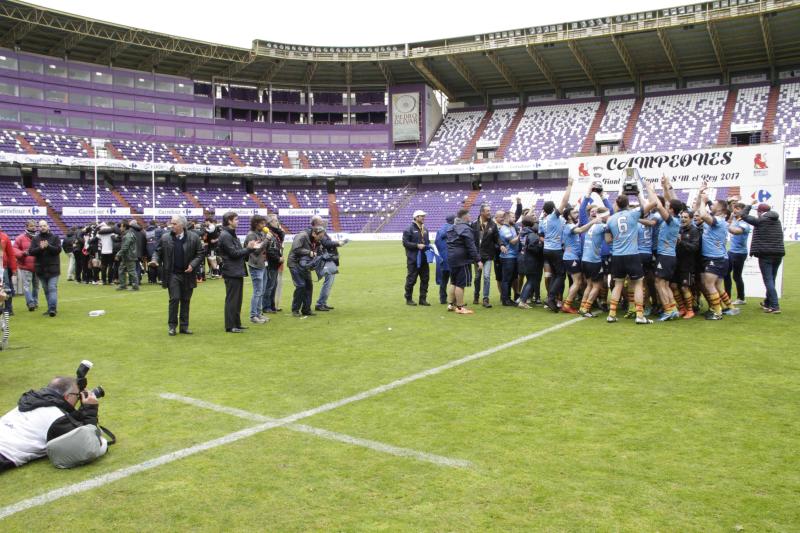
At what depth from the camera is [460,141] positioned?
5934 centimetres

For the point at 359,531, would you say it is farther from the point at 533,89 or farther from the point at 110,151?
the point at 533,89

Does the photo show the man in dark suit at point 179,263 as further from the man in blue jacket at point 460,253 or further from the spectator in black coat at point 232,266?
the man in blue jacket at point 460,253

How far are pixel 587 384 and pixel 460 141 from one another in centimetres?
5488

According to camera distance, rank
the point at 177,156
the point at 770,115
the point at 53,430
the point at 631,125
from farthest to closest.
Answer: the point at 177,156
the point at 631,125
the point at 770,115
the point at 53,430

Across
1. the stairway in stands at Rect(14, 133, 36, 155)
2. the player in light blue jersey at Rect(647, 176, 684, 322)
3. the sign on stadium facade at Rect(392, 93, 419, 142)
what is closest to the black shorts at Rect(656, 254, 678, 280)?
the player in light blue jersey at Rect(647, 176, 684, 322)

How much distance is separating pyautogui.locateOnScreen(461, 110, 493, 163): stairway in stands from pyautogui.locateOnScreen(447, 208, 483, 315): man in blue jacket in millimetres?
46968

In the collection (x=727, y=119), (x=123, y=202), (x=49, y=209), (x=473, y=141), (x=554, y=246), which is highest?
(x=727, y=119)

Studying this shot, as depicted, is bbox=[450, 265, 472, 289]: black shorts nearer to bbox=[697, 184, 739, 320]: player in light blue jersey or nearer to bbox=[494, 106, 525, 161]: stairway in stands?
bbox=[697, 184, 739, 320]: player in light blue jersey

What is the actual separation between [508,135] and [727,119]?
18.3 meters

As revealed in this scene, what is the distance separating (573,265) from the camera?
421 inches

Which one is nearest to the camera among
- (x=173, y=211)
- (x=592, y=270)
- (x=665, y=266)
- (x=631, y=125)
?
(x=665, y=266)

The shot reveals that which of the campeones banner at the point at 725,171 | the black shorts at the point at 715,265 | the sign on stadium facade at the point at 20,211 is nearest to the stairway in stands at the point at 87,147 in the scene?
the sign on stadium facade at the point at 20,211

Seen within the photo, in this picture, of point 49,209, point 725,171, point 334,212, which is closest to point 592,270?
point 725,171

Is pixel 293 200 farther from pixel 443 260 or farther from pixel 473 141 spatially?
pixel 443 260
